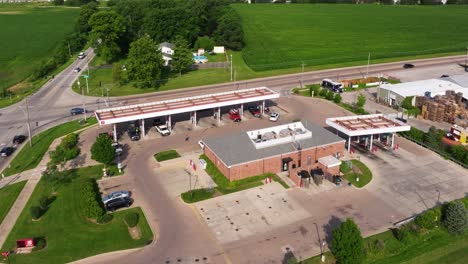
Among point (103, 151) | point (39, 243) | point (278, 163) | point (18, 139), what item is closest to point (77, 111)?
point (18, 139)

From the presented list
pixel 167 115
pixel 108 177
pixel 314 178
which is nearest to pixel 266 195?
pixel 314 178

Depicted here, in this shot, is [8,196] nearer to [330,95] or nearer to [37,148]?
[37,148]

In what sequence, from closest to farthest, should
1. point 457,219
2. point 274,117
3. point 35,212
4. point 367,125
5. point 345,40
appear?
point 457,219 < point 35,212 < point 367,125 < point 274,117 < point 345,40

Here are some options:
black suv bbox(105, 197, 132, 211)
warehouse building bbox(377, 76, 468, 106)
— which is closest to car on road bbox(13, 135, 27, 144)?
black suv bbox(105, 197, 132, 211)

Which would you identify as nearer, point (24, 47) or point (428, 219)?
point (428, 219)

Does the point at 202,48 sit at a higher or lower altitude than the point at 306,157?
higher

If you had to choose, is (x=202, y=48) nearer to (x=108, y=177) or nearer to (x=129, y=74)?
(x=129, y=74)

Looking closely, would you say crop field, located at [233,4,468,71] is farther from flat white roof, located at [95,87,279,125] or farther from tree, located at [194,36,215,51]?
flat white roof, located at [95,87,279,125]
